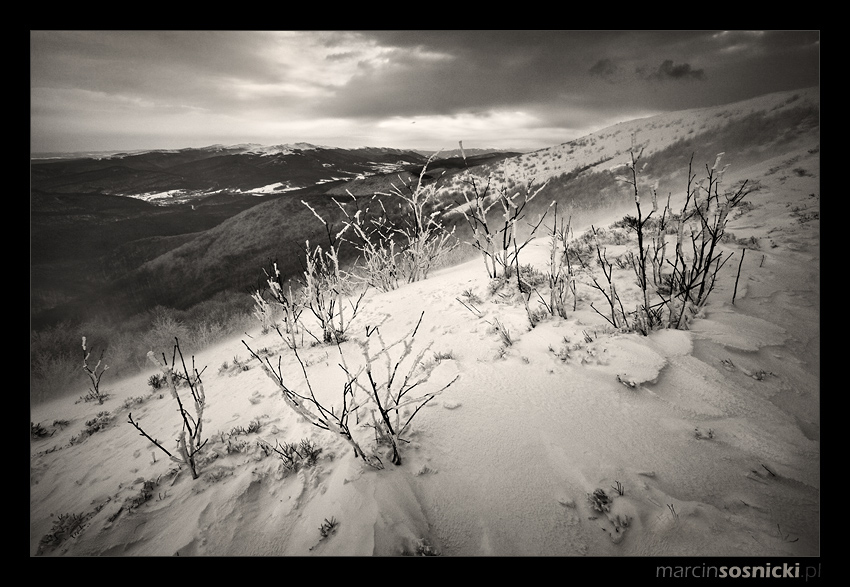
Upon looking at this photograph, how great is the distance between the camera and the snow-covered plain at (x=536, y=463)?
1367 mm

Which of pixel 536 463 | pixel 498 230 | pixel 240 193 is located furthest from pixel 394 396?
pixel 240 193

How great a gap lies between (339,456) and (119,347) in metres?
7.78

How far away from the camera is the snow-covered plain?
1367mm

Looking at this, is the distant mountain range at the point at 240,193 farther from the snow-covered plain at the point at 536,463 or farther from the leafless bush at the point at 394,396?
the leafless bush at the point at 394,396

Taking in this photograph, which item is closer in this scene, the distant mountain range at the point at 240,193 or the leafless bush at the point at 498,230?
the leafless bush at the point at 498,230

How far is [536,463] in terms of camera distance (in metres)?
1.62

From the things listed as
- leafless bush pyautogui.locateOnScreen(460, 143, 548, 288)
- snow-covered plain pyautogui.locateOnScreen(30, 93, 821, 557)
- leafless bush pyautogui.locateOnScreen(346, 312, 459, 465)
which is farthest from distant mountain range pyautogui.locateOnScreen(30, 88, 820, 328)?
leafless bush pyautogui.locateOnScreen(346, 312, 459, 465)

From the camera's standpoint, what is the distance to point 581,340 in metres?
2.44

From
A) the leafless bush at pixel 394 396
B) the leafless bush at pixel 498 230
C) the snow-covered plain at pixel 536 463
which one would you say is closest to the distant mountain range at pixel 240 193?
the leafless bush at pixel 498 230

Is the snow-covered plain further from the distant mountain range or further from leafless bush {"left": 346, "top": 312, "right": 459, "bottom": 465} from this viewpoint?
the distant mountain range

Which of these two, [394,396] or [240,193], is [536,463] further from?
[240,193]
